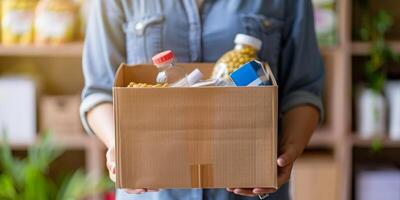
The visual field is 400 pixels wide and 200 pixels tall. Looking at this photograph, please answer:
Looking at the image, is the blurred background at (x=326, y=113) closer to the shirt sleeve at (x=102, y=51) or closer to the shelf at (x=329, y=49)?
the shelf at (x=329, y=49)

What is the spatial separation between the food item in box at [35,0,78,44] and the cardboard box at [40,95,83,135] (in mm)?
224

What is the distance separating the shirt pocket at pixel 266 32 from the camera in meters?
1.23

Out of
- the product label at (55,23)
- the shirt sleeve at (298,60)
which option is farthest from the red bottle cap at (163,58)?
the product label at (55,23)

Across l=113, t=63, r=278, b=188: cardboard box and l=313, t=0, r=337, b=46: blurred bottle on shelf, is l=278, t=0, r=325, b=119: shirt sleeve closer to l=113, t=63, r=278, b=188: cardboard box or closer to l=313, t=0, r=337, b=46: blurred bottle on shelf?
l=113, t=63, r=278, b=188: cardboard box

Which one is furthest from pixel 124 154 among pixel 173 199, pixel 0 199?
pixel 0 199

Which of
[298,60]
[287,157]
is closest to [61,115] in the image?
[298,60]

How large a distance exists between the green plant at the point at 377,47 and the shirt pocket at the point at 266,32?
1223mm

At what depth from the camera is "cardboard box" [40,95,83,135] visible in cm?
254

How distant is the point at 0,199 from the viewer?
7.57ft

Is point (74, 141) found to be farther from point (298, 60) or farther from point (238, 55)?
point (238, 55)

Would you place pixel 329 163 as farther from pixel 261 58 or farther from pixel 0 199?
pixel 261 58

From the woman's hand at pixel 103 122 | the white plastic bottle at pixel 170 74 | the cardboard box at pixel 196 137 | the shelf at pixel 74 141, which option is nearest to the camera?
the cardboard box at pixel 196 137

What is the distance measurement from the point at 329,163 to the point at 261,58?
1300 millimetres

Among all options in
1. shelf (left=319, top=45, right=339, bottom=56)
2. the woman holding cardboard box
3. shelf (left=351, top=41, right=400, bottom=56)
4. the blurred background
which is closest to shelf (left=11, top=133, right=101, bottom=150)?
the blurred background
